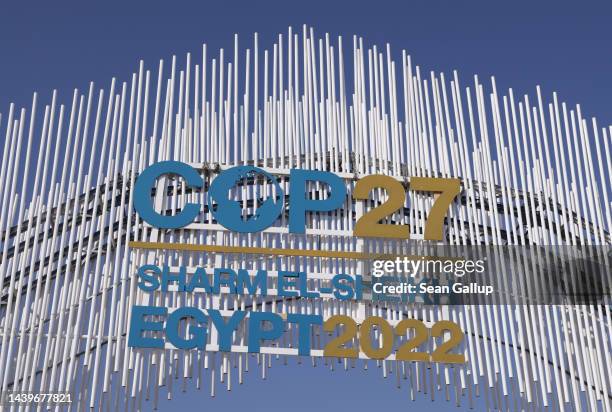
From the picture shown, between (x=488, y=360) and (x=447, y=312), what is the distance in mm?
778

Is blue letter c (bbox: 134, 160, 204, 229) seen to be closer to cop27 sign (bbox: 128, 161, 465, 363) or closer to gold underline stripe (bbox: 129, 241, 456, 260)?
cop27 sign (bbox: 128, 161, 465, 363)

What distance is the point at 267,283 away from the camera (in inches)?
424

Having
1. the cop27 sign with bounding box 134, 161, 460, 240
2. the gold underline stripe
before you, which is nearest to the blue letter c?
the cop27 sign with bounding box 134, 161, 460, 240

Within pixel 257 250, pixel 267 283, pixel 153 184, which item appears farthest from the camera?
pixel 153 184

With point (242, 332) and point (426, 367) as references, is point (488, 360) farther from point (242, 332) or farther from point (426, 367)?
point (242, 332)

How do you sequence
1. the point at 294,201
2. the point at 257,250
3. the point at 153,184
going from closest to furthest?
the point at 257,250, the point at 153,184, the point at 294,201

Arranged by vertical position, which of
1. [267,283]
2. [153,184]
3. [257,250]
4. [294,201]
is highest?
[153,184]

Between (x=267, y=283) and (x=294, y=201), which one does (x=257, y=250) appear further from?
(x=294, y=201)

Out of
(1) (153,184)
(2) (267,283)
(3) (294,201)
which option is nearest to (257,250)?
(2) (267,283)

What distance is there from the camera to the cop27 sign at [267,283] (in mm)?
10391

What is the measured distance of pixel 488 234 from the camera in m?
11.6

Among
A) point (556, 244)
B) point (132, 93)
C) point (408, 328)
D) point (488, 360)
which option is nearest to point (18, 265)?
point (132, 93)

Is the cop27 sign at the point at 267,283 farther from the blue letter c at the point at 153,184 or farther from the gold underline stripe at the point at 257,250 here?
the gold underline stripe at the point at 257,250

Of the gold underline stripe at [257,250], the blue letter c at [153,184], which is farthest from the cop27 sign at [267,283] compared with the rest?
the gold underline stripe at [257,250]
